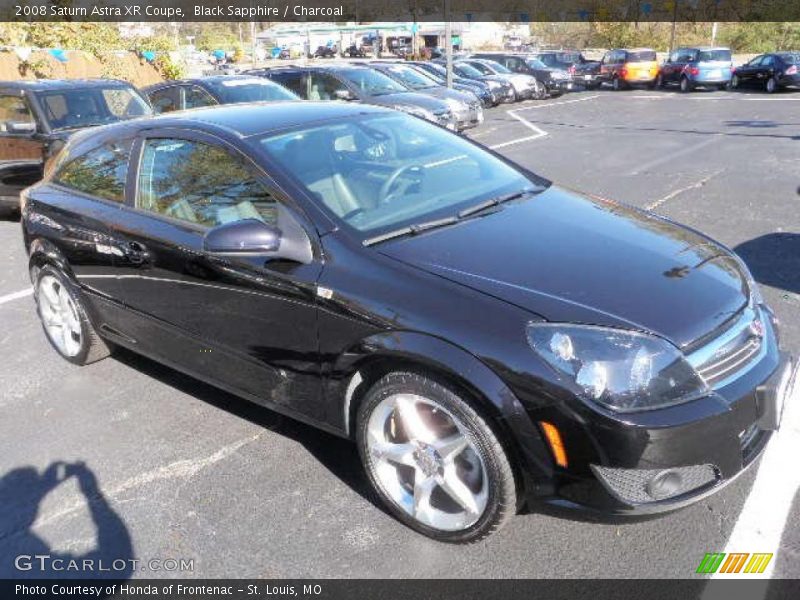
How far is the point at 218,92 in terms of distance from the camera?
10914 mm

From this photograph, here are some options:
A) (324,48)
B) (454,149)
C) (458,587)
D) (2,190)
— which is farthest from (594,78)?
(324,48)

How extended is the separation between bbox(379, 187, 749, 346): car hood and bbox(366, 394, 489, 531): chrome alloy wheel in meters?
0.55

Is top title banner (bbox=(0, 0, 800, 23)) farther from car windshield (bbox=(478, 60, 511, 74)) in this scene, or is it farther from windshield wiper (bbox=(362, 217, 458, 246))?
windshield wiper (bbox=(362, 217, 458, 246))

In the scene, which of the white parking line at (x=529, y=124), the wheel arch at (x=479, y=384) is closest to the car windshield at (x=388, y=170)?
the wheel arch at (x=479, y=384)

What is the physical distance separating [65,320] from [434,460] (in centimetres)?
304

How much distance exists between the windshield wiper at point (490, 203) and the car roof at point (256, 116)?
0.95m

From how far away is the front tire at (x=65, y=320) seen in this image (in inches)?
178

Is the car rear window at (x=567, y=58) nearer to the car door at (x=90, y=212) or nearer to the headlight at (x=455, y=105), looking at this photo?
the headlight at (x=455, y=105)

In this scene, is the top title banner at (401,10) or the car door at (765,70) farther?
the car door at (765,70)

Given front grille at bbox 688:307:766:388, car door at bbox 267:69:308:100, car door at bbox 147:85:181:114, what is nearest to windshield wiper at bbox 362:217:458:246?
front grille at bbox 688:307:766:388

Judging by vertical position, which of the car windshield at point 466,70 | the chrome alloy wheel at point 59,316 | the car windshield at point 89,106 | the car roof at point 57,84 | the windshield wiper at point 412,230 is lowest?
the car windshield at point 466,70

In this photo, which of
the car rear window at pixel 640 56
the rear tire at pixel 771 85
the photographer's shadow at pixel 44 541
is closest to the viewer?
the photographer's shadow at pixel 44 541

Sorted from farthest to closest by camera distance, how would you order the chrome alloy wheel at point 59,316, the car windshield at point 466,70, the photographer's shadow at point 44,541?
the car windshield at point 466,70 < the chrome alloy wheel at point 59,316 < the photographer's shadow at point 44,541

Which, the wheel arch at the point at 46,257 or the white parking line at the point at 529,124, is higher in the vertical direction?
the wheel arch at the point at 46,257
